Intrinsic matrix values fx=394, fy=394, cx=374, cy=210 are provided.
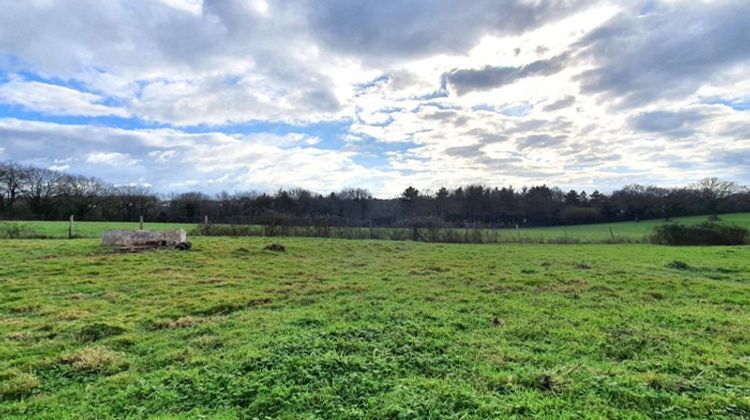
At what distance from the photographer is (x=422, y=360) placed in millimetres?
4996

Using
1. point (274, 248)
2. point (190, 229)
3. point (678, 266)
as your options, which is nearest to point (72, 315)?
point (274, 248)

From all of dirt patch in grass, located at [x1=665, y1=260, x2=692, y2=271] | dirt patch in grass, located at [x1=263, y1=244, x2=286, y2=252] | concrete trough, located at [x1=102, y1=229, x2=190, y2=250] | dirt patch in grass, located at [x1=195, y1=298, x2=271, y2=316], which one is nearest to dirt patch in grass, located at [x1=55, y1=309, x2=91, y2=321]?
dirt patch in grass, located at [x1=195, y1=298, x2=271, y2=316]

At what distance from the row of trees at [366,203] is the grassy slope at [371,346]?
40.2 metres

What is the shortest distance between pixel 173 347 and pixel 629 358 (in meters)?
6.30

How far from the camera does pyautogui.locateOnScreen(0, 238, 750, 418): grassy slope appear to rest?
3.91 m

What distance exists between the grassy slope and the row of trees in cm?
4017

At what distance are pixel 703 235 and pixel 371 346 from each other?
36.2 metres

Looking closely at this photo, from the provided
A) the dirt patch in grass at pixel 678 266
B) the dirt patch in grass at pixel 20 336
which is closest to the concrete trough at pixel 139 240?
the dirt patch in grass at pixel 20 336

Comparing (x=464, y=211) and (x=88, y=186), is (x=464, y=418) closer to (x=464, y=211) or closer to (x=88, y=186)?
(x=464, y=211)

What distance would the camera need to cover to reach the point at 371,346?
5477 mm

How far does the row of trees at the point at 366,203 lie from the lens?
180 feet

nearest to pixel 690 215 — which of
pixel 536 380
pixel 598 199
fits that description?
pixel 598 199

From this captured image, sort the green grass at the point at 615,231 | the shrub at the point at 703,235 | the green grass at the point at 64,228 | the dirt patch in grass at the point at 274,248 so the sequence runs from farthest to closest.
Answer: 1. the green grass at the point at 615,231
2. the shrub at the point at 703,235
3. the green grass at the point at 64,228
4. the dirt patch in grass at the point at 274,248

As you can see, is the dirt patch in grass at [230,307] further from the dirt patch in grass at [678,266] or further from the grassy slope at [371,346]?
the dirt patch in grass at [678,266]
